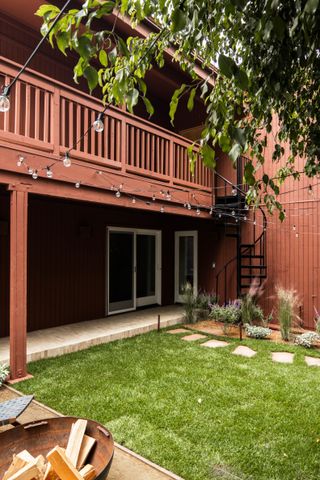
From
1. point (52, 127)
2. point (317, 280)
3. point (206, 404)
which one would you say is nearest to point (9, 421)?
point (206, 404)

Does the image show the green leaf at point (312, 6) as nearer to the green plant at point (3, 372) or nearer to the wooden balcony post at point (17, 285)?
the wooden balcony post at point (17, 285)

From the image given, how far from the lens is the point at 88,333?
5840 millimetres

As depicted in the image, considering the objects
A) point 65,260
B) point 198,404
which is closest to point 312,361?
point 198,404

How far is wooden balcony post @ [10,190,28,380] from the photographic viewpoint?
3.99 metres

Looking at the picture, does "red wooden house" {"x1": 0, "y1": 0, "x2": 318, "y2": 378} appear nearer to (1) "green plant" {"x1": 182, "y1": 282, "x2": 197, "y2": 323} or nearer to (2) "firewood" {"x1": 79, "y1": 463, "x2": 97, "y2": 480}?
(1) "green plant" {"x1": 182, "y1": 282, "x2": 197, "y2": 323}

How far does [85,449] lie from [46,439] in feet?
0.97

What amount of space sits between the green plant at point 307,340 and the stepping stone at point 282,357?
516 mm

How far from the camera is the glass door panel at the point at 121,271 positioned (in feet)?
24.5

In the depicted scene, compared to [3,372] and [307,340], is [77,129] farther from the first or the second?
[307,340]

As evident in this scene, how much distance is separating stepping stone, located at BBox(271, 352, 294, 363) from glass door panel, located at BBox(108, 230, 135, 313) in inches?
142

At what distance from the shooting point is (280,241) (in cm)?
714

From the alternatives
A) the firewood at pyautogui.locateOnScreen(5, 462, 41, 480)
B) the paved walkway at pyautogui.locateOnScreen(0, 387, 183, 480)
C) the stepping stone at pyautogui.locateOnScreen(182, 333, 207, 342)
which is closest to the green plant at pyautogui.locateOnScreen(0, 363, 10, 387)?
the paved walkway at pyautogui.locateOnScreen(0, 387, 183, 480)

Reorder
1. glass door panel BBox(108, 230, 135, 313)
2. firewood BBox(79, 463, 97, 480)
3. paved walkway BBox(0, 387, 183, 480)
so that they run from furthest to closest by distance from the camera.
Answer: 1. glass door panel BBox(108, 230, 135, 313)
2. paved walkway BBox(0, 387, 183, 480)
3. firewood BBox(79, 463, 97, 480)

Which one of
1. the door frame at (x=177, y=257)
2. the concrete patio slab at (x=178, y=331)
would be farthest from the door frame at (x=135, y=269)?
the concrete patio slab at (x=178, y=331)
